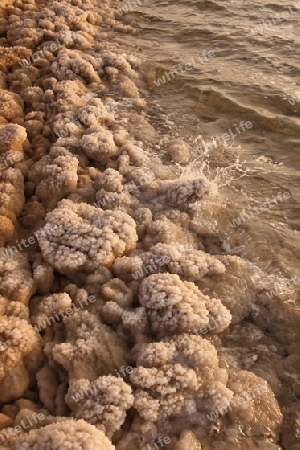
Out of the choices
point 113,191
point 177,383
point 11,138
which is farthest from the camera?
point 11,138

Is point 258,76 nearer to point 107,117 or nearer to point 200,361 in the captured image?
point 107,117

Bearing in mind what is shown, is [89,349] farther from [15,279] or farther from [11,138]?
[11,138]

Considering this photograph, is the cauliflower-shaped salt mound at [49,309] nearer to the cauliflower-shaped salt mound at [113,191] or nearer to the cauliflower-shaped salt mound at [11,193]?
the cauliflower-shaped salt mound at [11,193]

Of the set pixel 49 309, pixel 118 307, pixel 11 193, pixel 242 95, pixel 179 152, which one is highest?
pixel 242 95

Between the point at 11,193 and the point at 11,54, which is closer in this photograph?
the point at 11,193

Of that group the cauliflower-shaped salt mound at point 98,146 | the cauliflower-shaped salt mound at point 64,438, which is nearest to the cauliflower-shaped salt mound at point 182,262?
the cauliflower-shaped salt mound at point 64,438

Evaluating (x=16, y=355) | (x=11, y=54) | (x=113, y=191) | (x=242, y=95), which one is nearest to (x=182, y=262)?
(x=113, y=191)

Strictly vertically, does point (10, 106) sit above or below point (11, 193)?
above
